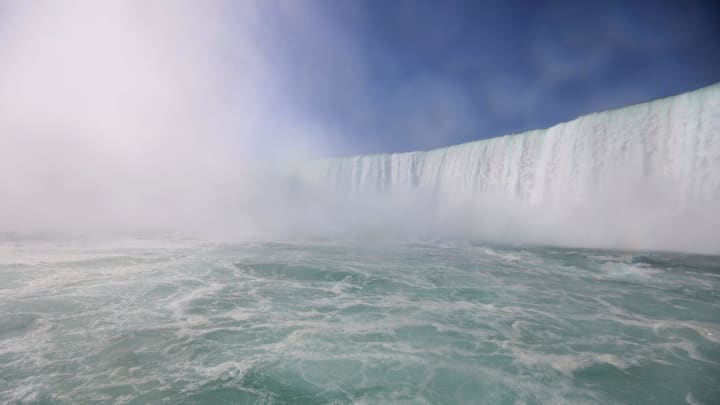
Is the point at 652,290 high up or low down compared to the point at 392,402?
up

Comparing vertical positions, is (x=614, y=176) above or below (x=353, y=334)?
above

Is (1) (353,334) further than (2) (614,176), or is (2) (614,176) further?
(2) (614,176)

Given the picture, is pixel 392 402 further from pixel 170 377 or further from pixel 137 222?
pixel 137 222

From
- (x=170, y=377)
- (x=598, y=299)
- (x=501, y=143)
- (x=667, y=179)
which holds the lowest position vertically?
(x=170, y=377)

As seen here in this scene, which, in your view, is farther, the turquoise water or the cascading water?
the cascading water

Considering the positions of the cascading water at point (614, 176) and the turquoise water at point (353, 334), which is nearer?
the turquoise water at point (353, 334)

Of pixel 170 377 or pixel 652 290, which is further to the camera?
pixel 652 290

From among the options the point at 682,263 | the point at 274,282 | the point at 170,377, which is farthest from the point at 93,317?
the point at 682,263

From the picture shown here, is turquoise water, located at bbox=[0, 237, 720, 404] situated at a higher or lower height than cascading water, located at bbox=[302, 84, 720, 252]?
lower
